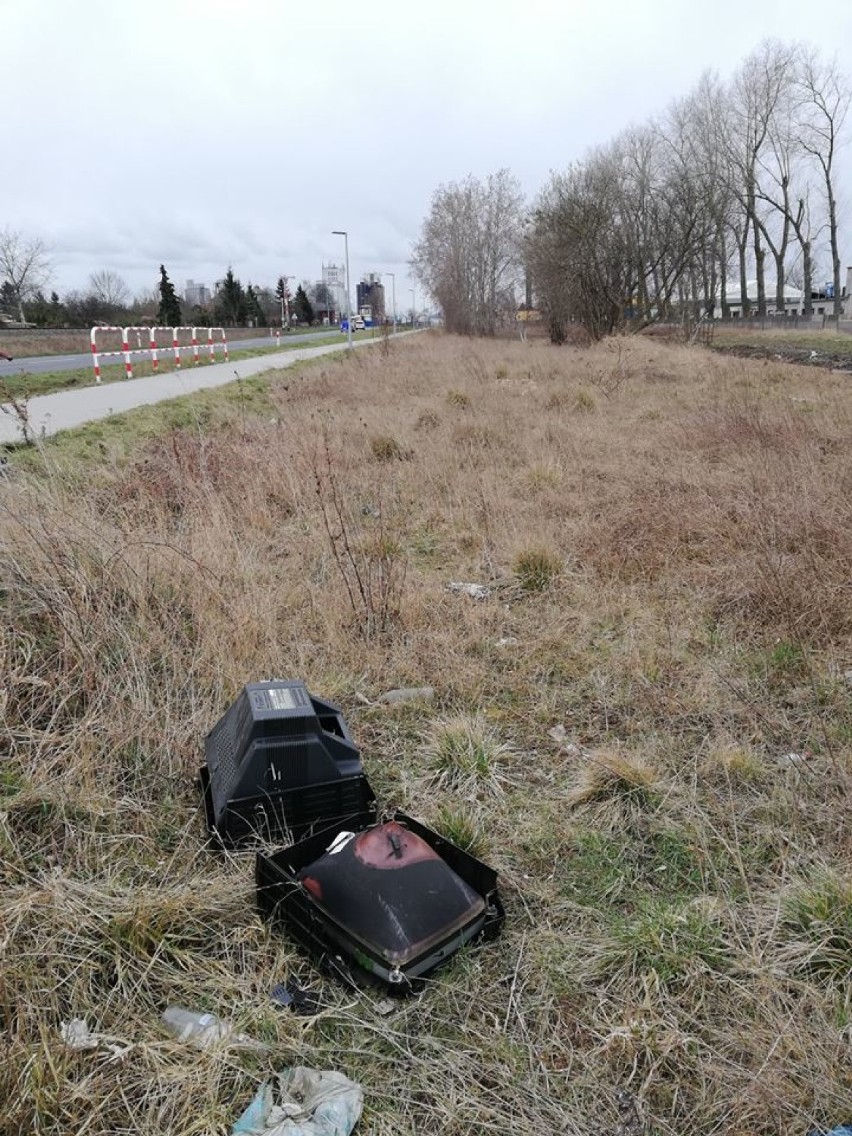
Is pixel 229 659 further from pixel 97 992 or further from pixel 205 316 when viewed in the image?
pixel 205 316

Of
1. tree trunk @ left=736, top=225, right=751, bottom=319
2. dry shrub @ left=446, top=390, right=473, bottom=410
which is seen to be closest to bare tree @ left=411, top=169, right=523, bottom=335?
tree trunk @ left=736, top=225, right=751, bottom=319

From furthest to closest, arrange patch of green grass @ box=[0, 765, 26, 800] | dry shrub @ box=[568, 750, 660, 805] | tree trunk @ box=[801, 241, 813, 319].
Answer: tree trunk @ box=[801, 241, 813, 319], dry shrub @ box=[568, 750, 660, 805], patch of green grass @ box=[0, 765, 26, 800]

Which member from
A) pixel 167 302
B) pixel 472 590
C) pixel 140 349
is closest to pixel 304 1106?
pixel 472 590

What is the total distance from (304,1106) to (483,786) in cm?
130

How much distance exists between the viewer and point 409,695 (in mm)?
3338

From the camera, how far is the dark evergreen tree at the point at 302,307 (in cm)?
8994

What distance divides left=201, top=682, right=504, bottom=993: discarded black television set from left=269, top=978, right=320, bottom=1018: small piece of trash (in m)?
0.09

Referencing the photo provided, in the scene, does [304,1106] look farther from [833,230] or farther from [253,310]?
[253,310]

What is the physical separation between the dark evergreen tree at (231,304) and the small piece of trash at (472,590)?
68.9 meters

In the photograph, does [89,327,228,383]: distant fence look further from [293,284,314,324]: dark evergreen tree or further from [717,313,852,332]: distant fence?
[293,284,314,324]: dark evergreen tree

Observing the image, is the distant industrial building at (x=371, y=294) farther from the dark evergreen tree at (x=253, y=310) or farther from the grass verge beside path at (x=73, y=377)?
the grass verge beside path at (x=73, y=377)

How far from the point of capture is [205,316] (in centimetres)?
6234

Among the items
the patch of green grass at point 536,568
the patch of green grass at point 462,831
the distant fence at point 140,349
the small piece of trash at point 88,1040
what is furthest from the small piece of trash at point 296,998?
the distant fence at point 140,349

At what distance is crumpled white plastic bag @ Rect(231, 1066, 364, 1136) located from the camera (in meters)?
1.52
